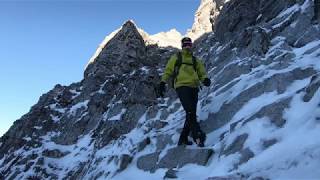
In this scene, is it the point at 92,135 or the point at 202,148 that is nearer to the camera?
the point at 202,148

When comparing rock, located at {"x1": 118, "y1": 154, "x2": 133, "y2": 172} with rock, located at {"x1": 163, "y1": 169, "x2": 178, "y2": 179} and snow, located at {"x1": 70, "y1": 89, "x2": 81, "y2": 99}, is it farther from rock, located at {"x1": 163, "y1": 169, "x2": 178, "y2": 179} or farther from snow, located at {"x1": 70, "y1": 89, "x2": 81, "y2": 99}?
snow, located at {"x1": 70, "y1": 89, "x2": 81, "y2": 99}

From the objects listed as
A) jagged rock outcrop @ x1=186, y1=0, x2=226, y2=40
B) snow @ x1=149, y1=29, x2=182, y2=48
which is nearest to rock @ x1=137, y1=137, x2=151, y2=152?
jagged rock outcrop @ x1=186, y1=0, x2=226, y2=40

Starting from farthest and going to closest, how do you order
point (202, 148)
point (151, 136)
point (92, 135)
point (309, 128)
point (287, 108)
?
point (92, 135) → point (151, 136) → point (202, 148) → point (287, 108) → point (309, 128)

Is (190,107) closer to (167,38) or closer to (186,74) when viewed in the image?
(186,74)

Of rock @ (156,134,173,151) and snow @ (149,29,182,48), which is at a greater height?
→ snow @ (149,29,182,48)

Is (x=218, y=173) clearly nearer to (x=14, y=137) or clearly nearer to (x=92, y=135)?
(x=92, y=135)

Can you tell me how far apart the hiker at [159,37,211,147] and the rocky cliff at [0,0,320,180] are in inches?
20.6

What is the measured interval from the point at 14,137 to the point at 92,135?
6.00m

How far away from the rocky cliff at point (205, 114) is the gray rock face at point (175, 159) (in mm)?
39

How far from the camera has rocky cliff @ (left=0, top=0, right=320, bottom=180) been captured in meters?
11.3

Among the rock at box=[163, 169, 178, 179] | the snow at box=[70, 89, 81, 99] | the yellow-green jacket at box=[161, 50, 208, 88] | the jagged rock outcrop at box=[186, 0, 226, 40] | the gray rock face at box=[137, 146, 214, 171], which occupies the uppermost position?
the jagged rock outcrop at box=[186, 0, 226, 40]

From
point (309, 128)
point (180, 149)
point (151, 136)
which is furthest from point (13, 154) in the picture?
point (309, 128)

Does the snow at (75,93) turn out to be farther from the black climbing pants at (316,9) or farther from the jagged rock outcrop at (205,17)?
the black climbing pants at (316,9)

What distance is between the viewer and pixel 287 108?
1210 cm
